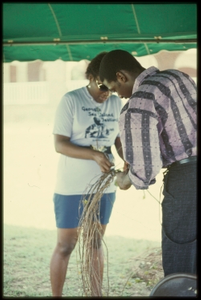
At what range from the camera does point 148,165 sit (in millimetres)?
2590

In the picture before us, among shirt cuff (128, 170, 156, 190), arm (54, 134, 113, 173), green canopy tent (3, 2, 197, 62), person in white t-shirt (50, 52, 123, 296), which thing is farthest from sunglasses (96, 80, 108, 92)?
shirt cuff (128, 170, 156, 190)

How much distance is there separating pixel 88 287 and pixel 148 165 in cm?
117

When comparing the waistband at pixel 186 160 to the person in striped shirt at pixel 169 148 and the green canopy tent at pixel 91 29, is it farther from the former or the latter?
the green canopy tent at pixel 91 29

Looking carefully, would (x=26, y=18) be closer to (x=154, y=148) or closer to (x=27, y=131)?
(x=27, y=131)

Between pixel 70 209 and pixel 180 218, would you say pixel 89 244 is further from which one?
pixel 180 218

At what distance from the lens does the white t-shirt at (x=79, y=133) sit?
3.83 metres

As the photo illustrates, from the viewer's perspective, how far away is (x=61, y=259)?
12.4ft

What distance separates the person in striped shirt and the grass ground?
1.35m

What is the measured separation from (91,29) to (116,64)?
5.32 ft

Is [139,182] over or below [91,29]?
below

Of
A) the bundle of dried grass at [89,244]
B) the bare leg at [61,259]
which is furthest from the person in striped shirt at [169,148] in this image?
the bare leg at [61,259]

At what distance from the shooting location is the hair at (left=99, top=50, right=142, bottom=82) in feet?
9.64

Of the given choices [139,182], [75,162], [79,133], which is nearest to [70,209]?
[75,162]

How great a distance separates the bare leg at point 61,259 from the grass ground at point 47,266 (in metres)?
0.19
